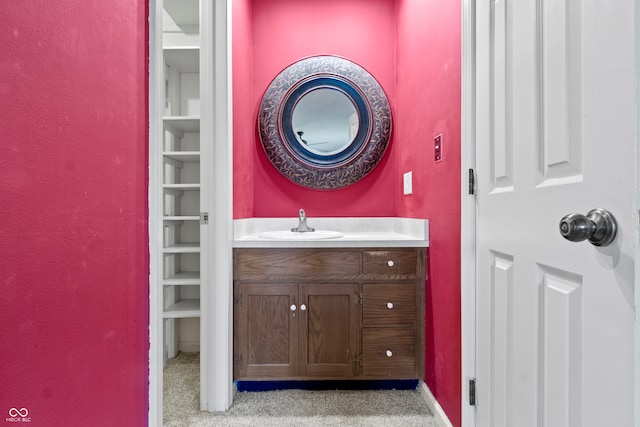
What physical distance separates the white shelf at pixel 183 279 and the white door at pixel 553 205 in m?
1.64

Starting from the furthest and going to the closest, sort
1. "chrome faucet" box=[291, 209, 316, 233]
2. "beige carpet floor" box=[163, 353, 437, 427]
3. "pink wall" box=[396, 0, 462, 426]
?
"chrome faucet" box=[291, 209, 316, 233], "beige carpet floor" box=[163, 353, 437, 427], "pink wall" box=[396, 0, 462, 426]

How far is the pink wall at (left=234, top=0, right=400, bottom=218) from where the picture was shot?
91.4 inches

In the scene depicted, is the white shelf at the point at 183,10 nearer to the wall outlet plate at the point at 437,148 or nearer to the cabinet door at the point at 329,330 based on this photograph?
the wall outlet plate at the point at 437,148

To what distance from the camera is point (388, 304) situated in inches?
71.7

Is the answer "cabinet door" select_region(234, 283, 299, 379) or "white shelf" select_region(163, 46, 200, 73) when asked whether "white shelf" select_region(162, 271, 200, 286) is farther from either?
"white shelf" select_region(163, 46, 200, 73)

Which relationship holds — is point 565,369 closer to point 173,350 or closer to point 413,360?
point 413,360

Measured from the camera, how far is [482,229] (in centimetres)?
119

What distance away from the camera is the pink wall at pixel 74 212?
1.76 feet

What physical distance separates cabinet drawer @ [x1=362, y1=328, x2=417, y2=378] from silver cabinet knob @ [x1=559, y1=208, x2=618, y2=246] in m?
1.31


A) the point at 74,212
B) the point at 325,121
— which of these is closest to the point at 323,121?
the point at 325,121

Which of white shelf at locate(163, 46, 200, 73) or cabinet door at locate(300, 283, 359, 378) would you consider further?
white shelf at locate(163, 46, 200, 73)

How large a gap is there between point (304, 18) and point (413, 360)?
2.24 meters

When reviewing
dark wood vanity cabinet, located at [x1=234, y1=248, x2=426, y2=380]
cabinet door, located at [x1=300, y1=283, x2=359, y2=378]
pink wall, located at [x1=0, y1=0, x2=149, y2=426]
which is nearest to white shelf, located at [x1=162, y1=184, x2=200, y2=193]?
dark wood vanity cabinet, located at [x1=234, y1=248, x2=426, y2=380]

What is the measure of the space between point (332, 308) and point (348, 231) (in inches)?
25.5
